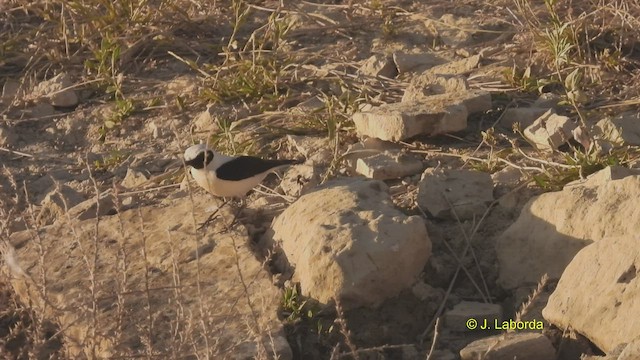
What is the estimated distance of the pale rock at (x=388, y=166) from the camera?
581cm

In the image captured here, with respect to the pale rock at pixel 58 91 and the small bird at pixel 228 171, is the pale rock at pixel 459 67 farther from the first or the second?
the pale rock at pixel 58 91

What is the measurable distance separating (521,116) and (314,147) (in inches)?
42.6

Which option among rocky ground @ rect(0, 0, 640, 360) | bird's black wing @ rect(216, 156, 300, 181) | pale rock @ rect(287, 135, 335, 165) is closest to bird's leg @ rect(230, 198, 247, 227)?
rocky ground @ rect(0, 0, 640, 360)

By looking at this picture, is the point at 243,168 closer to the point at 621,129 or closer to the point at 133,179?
the point at 133,179

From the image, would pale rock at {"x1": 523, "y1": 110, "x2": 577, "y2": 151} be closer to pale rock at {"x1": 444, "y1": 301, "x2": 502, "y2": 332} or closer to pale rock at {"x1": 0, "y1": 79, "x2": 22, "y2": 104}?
pale rock at {"x1": 444, "y1": 301, "x2": 502, "y2": 332}

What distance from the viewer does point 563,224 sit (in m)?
4.95

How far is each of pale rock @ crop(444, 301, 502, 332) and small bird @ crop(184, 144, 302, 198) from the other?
1.35m

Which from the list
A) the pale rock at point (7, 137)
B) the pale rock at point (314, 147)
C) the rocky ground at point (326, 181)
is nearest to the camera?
the rocky ground at point (326, 181)

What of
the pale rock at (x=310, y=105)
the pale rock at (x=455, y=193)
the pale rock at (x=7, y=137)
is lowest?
the pale rock at (x=7, y=137)

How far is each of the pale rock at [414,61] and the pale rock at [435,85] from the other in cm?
46

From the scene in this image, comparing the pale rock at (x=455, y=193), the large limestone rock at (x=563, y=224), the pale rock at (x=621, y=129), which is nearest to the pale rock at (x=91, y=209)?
the pale rock at (x=455, y=193)

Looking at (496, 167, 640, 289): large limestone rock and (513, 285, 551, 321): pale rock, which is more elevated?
(496, 167, 640, 289): large limestone rock

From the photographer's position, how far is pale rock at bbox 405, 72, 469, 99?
21.4ft

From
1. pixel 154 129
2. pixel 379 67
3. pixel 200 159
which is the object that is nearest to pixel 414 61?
pixel 379 67
